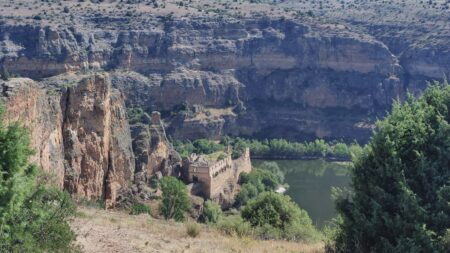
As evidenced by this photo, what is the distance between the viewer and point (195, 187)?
5359 cm

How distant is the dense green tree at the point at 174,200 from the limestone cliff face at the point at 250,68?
5130 centimetres

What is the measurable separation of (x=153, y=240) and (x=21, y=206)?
4679mm

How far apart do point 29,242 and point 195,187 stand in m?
42.4

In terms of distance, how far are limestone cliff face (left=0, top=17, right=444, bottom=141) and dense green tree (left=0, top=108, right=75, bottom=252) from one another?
8170cm

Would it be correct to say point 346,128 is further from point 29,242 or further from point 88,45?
point 29,242

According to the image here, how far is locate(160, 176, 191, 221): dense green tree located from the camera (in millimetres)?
38562

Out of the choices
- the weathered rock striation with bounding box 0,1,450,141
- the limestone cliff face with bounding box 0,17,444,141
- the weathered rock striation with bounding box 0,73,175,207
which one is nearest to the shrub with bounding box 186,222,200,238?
the weathered rock striation with bounding box 0,73,175,207

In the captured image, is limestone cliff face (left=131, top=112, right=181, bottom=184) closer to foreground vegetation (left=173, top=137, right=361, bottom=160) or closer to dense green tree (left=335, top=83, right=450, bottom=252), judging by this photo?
foreground vegetation (left=173, top=137, right=361, bottom=160)

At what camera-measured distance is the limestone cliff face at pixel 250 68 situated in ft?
322

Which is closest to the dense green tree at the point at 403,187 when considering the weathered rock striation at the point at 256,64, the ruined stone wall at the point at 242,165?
the ruined stone wall at the point at 242,165

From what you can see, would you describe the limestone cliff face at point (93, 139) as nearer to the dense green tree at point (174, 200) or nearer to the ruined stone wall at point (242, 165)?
the dense green tree at point (174, 200)

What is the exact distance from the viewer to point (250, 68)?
113938 millimetres

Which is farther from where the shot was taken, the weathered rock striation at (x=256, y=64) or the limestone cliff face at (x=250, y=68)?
the weathered rock striation at (x=256, y=64)

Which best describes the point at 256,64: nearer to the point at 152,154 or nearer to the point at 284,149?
the point at 284,149
